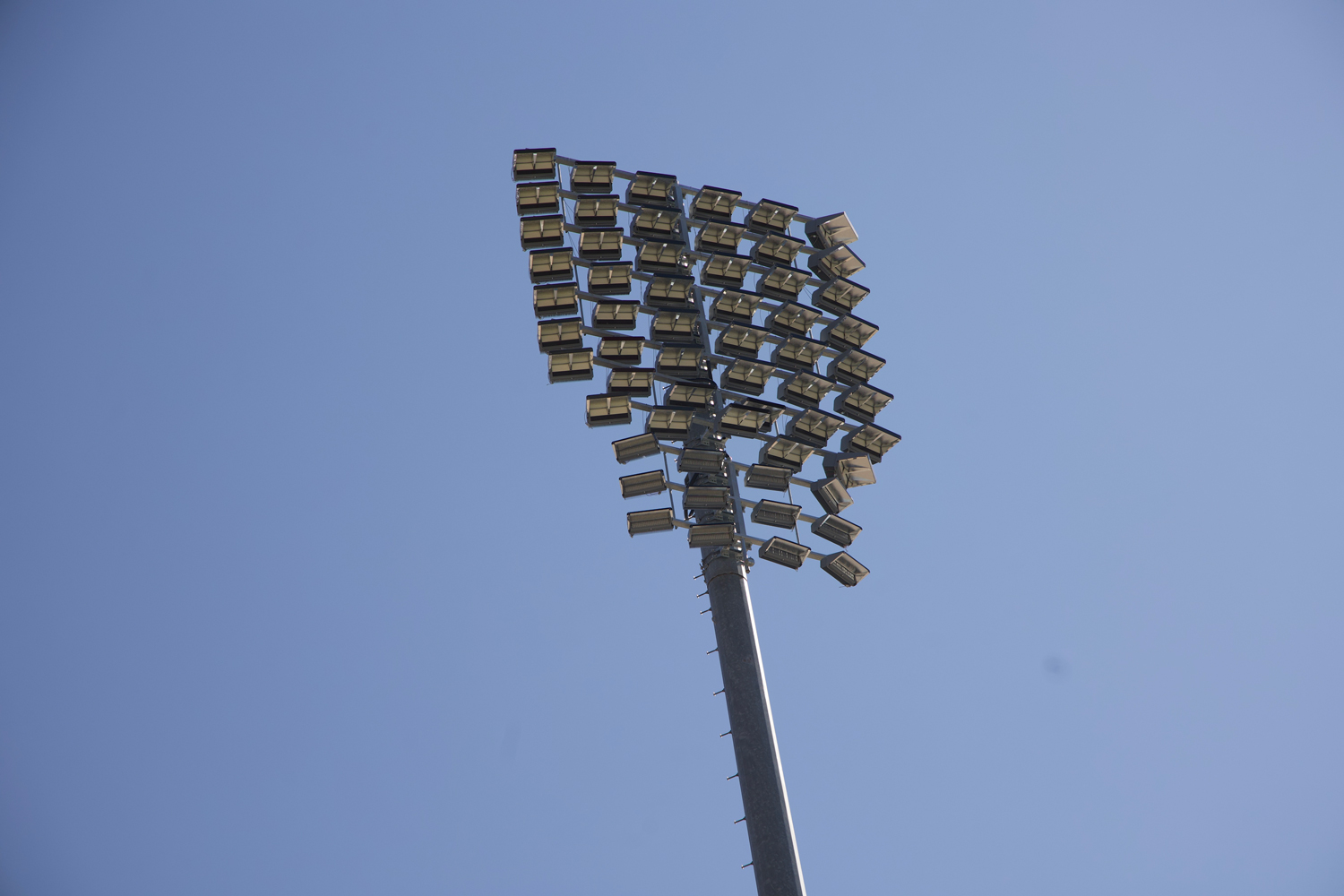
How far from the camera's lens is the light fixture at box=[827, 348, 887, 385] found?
15.4 meters

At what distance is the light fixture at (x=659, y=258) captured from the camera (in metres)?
15.4

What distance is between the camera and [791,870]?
1147cm

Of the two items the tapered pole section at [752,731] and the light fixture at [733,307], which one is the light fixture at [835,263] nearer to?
the light fixture at [733,307]

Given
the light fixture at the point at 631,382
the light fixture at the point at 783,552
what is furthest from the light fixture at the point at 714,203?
the light fixture at the point at 783,552

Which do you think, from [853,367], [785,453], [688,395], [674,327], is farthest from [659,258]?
[785,453]

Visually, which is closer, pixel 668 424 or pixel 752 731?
pixel 752 731

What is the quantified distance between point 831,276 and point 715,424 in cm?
370

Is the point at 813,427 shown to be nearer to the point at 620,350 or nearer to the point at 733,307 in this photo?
the point at 733,307

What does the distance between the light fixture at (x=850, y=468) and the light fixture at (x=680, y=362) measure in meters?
2.17

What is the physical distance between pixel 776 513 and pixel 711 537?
1076 mm

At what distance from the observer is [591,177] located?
629 inches

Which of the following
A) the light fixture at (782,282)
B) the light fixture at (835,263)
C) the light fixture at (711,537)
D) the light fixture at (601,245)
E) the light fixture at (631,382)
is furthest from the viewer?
the light fixture at (835,263)

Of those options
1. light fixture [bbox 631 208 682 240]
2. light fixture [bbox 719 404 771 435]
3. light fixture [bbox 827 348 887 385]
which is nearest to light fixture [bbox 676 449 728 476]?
light fixture [bbox 719 404 771 435]

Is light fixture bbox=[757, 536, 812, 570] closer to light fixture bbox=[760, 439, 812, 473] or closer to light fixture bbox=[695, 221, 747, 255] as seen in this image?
light fixture bbox=[760, 439, 812, 473]
